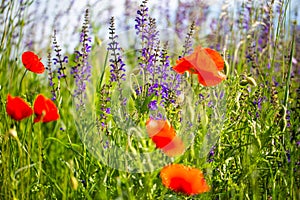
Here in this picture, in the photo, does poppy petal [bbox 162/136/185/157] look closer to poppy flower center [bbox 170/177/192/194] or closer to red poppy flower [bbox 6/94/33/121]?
poppy flower center [bbox 170/177/192/194]

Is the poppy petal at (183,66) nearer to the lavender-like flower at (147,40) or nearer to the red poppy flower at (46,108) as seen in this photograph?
the lavender-like flower at (147,40)

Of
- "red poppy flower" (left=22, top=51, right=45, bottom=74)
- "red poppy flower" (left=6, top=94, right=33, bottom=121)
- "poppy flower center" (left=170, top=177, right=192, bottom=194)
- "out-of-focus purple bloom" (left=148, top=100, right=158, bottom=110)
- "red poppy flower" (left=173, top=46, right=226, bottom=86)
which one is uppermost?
"red poppy flower" (left=22, top=51, right=45, bottom=74)

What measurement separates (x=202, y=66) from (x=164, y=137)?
0.33 meters

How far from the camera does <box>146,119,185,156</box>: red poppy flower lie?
127 cm

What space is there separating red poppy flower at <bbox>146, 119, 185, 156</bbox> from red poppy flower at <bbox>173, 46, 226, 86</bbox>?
23 centimetres

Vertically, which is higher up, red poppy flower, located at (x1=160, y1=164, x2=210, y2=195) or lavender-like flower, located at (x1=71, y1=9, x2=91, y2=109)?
lavender-like flower, located at (x1=71, y1=9, x2=91, y2=109)

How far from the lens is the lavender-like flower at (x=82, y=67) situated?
5.55 ft

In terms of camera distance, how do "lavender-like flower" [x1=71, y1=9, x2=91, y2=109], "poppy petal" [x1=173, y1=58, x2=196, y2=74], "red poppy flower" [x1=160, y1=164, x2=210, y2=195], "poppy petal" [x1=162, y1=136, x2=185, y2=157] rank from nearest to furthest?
"red poppy flower" [x1=160, y1=164, x2=210, y2=195], "poppy petal" [x1=162, y1=136, x2=185, y2=157], "poppy petal" [x1=173, y1=58, x2=196, y2=74], "lavender-like flower" [x1=71, y1=9, x2=91, y2=109]

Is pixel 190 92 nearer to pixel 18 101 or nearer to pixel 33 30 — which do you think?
pixel 18 101

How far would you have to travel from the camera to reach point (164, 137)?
127 cm

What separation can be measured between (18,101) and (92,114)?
348 millimetres

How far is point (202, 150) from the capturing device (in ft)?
4.99

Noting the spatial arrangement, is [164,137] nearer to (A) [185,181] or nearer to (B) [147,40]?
(A) [185,181]

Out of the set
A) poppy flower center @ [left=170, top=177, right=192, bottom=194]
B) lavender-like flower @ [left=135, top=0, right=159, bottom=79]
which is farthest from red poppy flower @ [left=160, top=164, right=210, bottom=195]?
lavender-like flower @ [left=135, top=0, right=159, bottom=79]
